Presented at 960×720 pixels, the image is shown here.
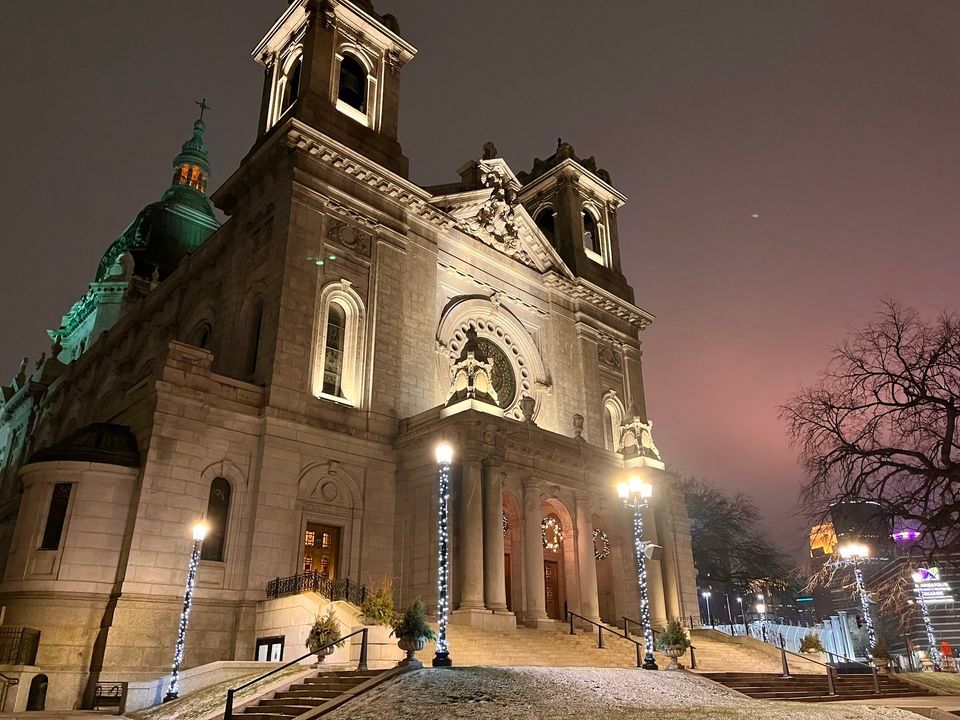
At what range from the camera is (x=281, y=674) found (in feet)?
56.6

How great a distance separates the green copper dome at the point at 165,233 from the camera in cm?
6469

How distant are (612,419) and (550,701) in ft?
95.5

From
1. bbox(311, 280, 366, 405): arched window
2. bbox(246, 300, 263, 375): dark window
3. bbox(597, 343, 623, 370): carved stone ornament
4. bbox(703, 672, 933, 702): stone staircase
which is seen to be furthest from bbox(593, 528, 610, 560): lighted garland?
bbox(246, 300, 263, 375): dark window

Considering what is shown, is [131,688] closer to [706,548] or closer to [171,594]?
[171,594]

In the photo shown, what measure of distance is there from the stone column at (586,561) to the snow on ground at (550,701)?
1258cm

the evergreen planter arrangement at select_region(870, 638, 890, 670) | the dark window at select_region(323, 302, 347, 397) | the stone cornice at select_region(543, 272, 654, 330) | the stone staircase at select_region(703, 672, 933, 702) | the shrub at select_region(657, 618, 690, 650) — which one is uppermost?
the stone cornice at select_region(543, 272, 654, 330)

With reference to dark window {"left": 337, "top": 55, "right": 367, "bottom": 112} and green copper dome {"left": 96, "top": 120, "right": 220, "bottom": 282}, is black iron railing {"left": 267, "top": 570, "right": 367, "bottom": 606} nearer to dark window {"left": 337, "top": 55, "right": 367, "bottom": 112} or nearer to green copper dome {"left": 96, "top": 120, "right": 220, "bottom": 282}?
dark window {"left": 337, "top": 55, "right": 367, "bottom": 112}

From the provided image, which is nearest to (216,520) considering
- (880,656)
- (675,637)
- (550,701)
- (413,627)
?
(413,627)

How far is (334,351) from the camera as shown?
30.6 metres

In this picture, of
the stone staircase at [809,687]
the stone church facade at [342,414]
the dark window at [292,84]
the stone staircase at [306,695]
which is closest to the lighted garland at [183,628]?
the stone church facade at [342,414]

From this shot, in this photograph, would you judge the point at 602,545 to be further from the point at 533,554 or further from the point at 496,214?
the point at 496,214

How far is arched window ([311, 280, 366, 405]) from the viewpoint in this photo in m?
29.4

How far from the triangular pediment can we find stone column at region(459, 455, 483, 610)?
15142mm

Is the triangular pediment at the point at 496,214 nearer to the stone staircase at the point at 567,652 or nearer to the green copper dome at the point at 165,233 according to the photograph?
the stone staircase at the point at 567,652
